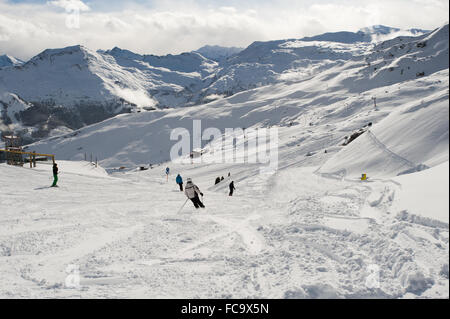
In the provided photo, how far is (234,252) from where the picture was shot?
7410 mm

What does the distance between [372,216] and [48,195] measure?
54.0ft

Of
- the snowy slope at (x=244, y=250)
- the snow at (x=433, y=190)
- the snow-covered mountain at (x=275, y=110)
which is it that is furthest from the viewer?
the snow-covered mountain at (x=275, y=110)

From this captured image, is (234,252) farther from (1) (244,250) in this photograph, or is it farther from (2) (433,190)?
(2) (433,190)

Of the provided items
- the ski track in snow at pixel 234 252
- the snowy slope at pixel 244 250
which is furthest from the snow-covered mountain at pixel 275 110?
the ski track in snow at pixel 234 252

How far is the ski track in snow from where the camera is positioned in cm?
503

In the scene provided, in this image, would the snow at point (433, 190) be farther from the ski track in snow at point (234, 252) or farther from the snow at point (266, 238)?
the ski track in snow at point (234, 252)

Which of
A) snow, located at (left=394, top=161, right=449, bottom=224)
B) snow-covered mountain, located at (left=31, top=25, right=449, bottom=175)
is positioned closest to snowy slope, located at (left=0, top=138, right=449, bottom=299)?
snow, located at (left=394, top=161, right=449, bottom=224)

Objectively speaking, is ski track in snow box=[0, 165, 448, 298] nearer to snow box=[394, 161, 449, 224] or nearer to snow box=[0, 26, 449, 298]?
snow box=[0, 26, 449, 298]

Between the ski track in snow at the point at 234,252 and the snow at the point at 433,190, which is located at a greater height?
the snow at the point at 433,190

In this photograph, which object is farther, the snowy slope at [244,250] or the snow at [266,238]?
the snowy slope at [244,250]

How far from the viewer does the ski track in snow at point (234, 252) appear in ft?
16.5

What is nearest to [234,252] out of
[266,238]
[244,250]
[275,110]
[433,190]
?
[244,250]
